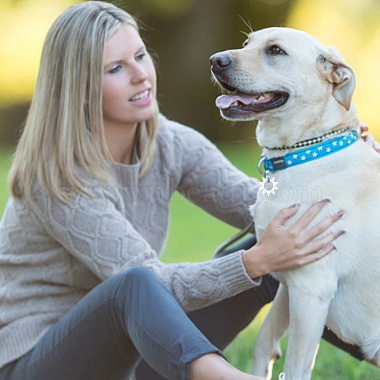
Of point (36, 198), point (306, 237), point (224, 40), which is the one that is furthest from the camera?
point (224, 40)

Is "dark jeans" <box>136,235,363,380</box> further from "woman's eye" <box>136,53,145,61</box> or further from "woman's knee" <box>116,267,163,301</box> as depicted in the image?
"woman's eye" <box>136,53,145,61</box>

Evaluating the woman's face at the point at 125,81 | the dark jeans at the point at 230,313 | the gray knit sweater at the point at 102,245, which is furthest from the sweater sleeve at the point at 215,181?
the woman's face at the point at 125,81

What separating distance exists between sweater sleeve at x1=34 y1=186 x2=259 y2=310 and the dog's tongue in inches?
17.9

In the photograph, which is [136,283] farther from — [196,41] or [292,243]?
[196,41]

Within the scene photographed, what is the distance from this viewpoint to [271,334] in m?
1.98

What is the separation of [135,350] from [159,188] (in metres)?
0.69

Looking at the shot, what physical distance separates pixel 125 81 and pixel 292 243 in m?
0.83

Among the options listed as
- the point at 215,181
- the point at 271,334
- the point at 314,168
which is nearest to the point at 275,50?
the point at 314,168

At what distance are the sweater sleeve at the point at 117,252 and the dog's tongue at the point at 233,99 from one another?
1.49 ft

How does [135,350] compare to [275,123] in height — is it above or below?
below

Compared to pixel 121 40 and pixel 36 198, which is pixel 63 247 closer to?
pixel 36 198

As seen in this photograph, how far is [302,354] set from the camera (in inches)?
66.8

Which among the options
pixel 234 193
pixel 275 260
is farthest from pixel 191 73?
pixel 275 260

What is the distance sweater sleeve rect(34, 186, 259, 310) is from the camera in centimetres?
177
